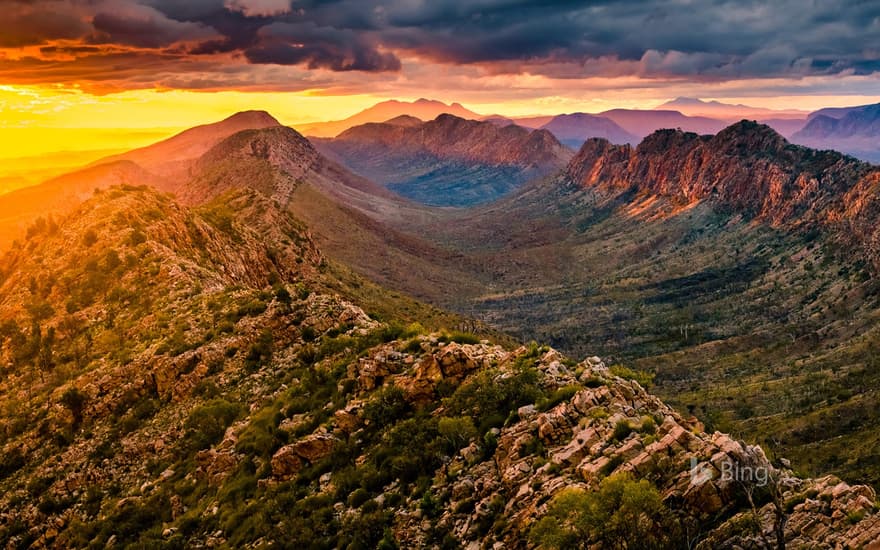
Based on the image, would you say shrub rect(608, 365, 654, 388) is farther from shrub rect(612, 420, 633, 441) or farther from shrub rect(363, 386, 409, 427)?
shrub rect(363, 386, 409, 427)

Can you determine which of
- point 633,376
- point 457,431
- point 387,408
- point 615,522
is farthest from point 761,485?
point 387,408

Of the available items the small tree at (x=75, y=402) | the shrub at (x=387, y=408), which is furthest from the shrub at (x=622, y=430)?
the small tree at (x=75, y=402)

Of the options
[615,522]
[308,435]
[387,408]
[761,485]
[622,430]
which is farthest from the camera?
[308,435]

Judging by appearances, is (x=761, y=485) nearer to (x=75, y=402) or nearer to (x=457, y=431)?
(x=457, y=431)

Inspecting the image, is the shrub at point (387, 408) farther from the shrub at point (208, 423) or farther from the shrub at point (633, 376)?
the shrub at point (633, 376)

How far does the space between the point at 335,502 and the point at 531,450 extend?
32.0 ft

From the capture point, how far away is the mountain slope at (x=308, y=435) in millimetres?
21625

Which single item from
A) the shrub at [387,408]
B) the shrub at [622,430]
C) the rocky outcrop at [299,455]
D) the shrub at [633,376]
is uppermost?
the shrub at [622,430]

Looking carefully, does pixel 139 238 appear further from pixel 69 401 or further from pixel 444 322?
pixel 444 322

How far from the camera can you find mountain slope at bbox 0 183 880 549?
21.6 metres

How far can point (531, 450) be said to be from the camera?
25031 mm

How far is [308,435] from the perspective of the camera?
31969mm

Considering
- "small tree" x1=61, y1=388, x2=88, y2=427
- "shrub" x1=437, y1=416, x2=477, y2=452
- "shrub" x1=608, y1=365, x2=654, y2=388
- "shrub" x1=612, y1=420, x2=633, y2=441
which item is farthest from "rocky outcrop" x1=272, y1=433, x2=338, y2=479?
"small tree" x1=61, y1=388, x2=88, y2=427

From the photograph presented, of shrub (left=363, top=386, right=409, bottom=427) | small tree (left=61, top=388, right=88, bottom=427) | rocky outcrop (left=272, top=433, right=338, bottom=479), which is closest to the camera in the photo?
rocky outcrop (left=272, top=433, right=338, bottom=479)
